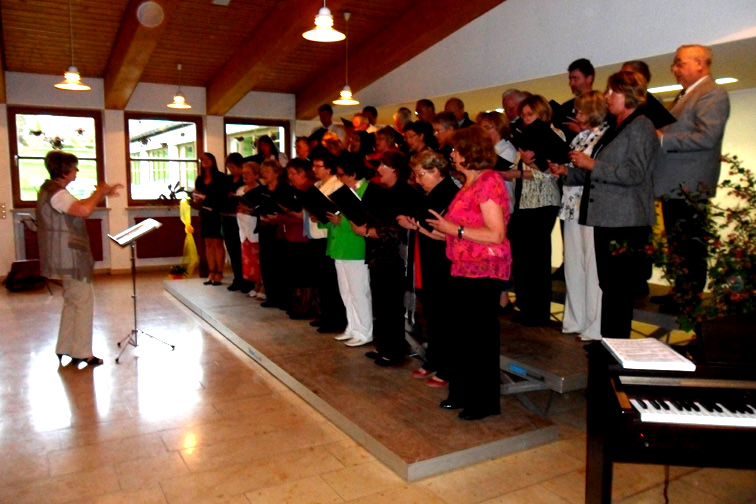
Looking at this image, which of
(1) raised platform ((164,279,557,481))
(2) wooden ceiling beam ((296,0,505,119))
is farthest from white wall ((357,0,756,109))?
(1) raised platform ((164,279,557,481))

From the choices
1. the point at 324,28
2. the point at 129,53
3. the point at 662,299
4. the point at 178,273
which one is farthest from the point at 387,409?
the point at 178,273

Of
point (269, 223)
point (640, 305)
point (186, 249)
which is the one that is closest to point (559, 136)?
point (640, 305)

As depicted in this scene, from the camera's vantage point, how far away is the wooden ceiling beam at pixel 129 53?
270 inches

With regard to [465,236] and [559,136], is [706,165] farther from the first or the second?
[465,236]

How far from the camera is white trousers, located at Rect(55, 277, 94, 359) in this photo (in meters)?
4.58

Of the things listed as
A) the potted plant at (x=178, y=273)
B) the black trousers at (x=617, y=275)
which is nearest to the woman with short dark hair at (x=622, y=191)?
the black trousers at (x=617, y=275)

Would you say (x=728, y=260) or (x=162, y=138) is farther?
(x=162, y=138)

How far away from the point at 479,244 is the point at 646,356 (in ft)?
4.01

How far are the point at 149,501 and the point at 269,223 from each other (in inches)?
141

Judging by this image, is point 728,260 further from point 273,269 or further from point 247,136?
point 247,136

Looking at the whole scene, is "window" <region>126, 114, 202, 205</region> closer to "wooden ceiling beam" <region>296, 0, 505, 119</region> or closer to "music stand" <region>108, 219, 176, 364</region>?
"wooden ceiling beam" <region>296, 0, 505, 119</region>

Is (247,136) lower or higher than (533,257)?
higher

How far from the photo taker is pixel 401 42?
7914 millimetres

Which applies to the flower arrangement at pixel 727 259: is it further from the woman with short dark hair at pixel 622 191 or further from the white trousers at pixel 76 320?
the white trousers at pixel 76 320
